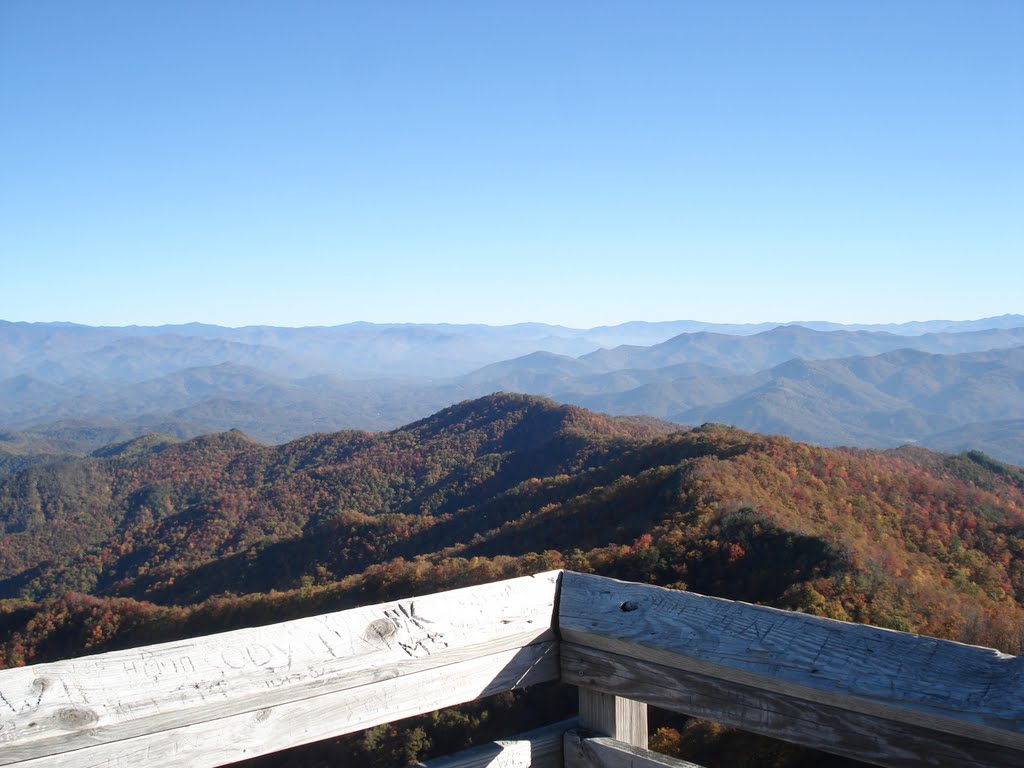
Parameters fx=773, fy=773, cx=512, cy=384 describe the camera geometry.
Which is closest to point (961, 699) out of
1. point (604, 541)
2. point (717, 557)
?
point (717, 557)

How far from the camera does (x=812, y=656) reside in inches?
89.3

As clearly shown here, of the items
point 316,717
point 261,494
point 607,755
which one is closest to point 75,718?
point 316,717

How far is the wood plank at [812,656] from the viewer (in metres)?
2.00

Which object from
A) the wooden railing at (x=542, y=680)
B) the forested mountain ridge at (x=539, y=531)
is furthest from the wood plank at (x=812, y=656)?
the forested mountain ridge at (x=539, y=531)

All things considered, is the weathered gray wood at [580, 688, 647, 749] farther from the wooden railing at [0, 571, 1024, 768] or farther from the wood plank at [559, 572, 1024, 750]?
the wood plank at [559, 572, 1024, 750]

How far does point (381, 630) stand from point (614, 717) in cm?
89

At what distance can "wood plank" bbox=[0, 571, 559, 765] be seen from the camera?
6.67ft

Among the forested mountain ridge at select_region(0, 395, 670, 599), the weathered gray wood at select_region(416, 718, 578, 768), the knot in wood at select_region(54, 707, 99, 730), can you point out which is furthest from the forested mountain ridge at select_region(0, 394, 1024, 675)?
the knot in wood at select_region(54, 707, 99, 730)

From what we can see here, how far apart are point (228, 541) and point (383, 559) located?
35382 mm

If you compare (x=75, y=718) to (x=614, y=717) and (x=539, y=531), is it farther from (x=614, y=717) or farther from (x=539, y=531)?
(x=539, y=531)

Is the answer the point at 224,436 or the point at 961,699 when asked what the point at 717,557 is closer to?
the point at 961,699

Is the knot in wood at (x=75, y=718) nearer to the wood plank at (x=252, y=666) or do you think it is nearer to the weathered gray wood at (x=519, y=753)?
the wood plank at (x=252, y=666)

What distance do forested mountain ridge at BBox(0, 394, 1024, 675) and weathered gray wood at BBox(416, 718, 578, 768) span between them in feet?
59.7

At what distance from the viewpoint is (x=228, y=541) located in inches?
3073
